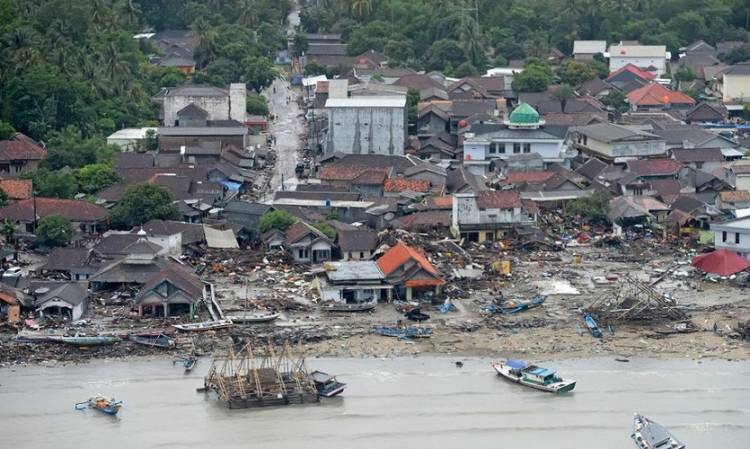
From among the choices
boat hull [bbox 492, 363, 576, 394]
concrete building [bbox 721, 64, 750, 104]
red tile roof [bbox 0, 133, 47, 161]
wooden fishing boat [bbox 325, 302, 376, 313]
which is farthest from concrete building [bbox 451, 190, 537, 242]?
concrete building [bbox 721, 64, 750, 104]

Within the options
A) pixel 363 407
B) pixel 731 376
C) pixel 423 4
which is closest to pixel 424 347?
pixel 363 407

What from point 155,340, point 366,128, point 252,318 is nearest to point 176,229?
point 252,318

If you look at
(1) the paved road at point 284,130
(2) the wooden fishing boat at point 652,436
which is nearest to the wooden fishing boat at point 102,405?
(2) the wooden fishing boat at point 652,436

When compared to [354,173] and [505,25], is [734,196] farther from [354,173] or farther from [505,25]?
[505,25]

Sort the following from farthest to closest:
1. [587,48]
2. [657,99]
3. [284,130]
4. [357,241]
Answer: [587,48]
[657,99]
[284,130]
[357,241]

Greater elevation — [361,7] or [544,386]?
[361,7]

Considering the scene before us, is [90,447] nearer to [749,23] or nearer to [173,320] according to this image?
[173,320]
